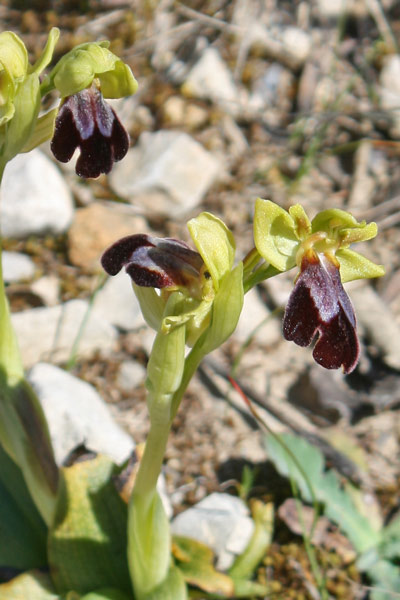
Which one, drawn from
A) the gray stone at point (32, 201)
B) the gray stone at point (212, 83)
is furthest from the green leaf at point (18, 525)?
the gray stone at point (212, 83)

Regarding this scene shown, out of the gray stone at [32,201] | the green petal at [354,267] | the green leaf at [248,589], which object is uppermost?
the green petal at [354,267]

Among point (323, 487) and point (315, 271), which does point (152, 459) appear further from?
point (323, 487)

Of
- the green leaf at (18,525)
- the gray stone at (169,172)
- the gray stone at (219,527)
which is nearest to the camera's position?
the green leaf at (18,525)

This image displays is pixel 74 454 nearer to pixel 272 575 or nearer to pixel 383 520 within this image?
pixel 272 575

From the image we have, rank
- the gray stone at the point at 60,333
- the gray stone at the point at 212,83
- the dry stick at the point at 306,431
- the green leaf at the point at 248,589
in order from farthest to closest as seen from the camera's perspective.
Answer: the gray stone at the point at 212,83 → the gray stone at the point at 60,333 → the dry stick at the point at 306,431 → the green leaf at the point at 248,589

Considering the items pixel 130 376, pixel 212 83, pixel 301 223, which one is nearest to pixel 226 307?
pixel 301 223

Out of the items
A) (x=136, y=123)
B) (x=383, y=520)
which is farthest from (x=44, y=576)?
(x=136, y=123)

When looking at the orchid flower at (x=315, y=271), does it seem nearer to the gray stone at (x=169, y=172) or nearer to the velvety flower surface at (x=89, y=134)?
the velvety flower surface at (x=89, y=134)
